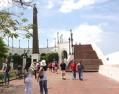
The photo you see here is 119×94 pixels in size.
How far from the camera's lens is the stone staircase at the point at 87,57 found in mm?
61900

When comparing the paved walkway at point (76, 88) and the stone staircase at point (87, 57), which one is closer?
the paved walkway at point (76, 88)

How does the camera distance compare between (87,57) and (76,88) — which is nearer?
(76,88)

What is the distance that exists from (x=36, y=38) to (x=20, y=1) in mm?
48691

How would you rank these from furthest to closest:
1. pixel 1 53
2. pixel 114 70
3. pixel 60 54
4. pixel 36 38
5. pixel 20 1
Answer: pixel 60 54 < pixel 36 38 < pixel 1 53 < pixel 114 70 < pixel 20 1

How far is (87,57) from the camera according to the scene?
222 ft

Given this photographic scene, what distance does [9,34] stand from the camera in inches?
800

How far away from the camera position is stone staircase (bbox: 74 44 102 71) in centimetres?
6190

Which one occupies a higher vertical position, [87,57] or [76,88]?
[87,57]

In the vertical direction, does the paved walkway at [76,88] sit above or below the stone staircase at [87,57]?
below

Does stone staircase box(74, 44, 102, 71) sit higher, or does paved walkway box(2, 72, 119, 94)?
stone staircase box(74, 44, 102, 71)

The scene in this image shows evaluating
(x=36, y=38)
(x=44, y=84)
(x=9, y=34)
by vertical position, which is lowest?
(x=44, y=84)

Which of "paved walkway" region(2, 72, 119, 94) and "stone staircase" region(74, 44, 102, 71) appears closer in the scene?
"paved walkway" region(2, 72, 119, 94)

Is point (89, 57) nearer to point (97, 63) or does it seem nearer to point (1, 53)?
point (97, 63)

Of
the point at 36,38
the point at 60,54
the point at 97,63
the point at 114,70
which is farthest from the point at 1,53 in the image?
the point at 60,54
